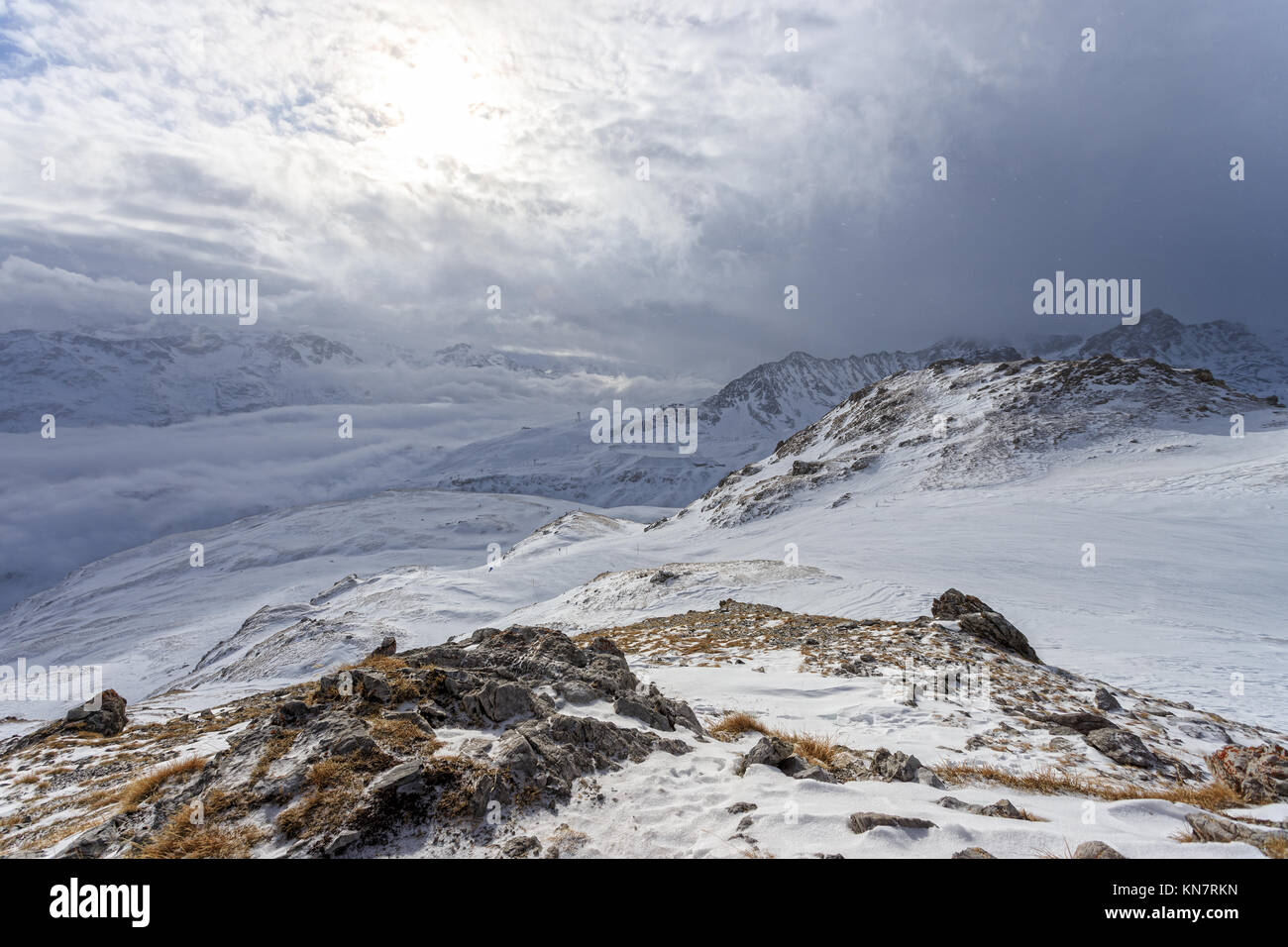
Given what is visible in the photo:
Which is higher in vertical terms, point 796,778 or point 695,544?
point 796,778

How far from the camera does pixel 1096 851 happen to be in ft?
15.4

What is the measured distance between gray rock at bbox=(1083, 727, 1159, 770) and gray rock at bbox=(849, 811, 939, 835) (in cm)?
670

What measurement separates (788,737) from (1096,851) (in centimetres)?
477

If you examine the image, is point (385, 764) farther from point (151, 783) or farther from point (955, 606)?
point (955, 606)

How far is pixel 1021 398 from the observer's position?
66188 millimetres

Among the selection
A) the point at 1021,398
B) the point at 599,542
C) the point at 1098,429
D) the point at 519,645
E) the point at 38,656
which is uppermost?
the point at 1021,398

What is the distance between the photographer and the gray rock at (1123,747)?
360 inches

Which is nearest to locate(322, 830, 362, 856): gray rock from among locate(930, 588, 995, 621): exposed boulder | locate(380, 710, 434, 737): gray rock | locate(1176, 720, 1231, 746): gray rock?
locate(380, 710, 434, 737): gray rock

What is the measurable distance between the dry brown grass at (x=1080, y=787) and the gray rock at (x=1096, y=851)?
9.88ft

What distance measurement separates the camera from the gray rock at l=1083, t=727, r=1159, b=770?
9.15 meters

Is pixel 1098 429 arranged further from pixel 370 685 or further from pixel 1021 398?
pixel 370 685

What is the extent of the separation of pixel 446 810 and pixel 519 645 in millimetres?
6569

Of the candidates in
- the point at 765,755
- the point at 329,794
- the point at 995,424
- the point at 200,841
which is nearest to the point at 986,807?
the point at 765,755
